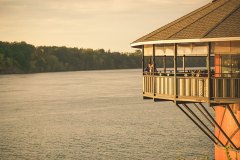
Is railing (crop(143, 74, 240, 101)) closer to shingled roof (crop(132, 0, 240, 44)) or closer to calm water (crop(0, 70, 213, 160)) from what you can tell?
shingled roof (crop(132, 0, 240, 44))

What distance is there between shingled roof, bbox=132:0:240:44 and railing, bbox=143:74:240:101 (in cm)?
161

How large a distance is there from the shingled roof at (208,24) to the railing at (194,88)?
5.27ft

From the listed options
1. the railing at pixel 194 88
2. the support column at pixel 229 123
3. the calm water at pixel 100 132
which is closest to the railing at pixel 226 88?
the railing at pixel 194 88

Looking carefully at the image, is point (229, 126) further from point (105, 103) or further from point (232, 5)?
point (105, 103)

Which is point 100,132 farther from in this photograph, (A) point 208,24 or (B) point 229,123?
(A) point 208,24

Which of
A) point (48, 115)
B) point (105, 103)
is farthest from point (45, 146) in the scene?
point (105, 103)

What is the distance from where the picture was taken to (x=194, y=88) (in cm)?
1730

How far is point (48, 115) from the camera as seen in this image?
242 feet

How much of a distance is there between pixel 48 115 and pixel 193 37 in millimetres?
59246

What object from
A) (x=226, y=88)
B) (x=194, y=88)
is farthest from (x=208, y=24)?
(x=226, y=88)

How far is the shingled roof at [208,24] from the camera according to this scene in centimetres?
1662

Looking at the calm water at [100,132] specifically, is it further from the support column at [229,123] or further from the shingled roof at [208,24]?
the shingled roof at [208,24]

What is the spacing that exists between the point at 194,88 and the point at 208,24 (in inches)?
103

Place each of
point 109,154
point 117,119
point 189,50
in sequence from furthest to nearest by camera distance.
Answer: point 117,119
point 109,154
point 189,50
